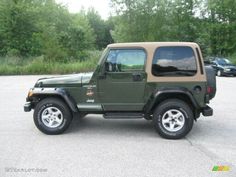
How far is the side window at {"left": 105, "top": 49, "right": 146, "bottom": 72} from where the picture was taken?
6.13 m

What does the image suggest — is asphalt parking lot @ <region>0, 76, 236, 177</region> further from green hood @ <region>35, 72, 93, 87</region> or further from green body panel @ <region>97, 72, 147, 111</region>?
green hood @ <region>35, 72, 93, 87</region>

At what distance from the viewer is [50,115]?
6418 mm

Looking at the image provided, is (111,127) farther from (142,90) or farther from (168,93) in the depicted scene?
(168,93)

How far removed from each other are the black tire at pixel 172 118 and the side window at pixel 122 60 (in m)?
0.95

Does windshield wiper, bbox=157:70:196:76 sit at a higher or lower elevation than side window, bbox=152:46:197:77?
lower

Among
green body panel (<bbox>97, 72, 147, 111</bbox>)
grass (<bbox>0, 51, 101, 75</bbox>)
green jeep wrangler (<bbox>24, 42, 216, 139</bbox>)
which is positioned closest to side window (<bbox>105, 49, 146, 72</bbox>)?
Result: green jeep wrangler (<bbox>24, 42, 216, 139</bbox>)

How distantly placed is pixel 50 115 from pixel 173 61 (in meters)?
2.68

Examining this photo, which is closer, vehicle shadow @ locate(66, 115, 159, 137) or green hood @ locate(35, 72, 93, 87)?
green hood @ locate(35, 72, 93, 87)

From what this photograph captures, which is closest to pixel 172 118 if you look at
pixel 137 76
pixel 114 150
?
pixel 137 76

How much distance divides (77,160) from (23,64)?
23104 mm

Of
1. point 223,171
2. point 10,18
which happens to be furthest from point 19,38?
point 223,171

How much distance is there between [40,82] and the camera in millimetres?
6637

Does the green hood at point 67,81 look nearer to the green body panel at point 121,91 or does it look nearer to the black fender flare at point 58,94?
the black fender flare at point 58,94

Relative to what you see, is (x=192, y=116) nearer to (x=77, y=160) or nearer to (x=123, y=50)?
(x=123, y=50)
